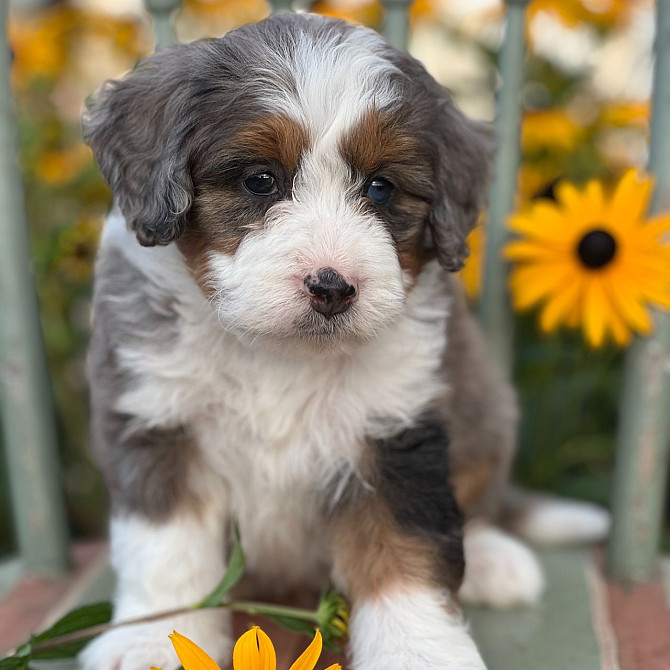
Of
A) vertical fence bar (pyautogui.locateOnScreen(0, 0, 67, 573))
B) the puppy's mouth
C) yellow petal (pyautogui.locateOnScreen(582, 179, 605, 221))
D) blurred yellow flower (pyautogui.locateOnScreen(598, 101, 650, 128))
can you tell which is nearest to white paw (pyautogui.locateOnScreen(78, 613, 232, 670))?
vertical fence bar (pyautogui.locateOnScreen(0, 0, 67, 573))

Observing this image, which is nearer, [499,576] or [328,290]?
[328,290]

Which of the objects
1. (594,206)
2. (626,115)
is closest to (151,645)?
(594,206)

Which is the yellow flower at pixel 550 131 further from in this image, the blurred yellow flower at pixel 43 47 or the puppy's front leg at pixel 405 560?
the blurred yellow flower at pixel 43 47

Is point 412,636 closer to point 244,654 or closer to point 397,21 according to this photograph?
point 244,654

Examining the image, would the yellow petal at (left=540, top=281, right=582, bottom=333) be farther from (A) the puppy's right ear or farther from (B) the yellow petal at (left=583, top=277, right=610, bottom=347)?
(A) the puppy's right ear

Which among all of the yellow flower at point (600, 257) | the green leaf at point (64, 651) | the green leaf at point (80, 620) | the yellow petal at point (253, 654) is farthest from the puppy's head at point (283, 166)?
the green leaf at point (64, 651)

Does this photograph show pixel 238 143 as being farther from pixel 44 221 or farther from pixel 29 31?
pixel 29 31
